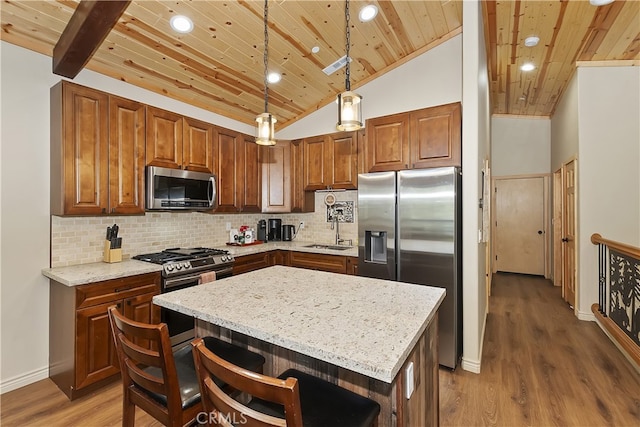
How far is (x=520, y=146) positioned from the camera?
627 cm

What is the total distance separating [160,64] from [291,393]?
10.6 feet

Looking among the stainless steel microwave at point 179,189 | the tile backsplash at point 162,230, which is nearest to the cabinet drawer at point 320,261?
the tile backsplash at point 162,230

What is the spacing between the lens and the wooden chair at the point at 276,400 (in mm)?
778

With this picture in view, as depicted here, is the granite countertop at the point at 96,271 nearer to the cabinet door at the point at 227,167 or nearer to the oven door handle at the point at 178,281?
the oven door handle at the point at 178,281

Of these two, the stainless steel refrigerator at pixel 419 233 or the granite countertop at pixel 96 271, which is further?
the stainless steel refrigerator at pixel 419 233

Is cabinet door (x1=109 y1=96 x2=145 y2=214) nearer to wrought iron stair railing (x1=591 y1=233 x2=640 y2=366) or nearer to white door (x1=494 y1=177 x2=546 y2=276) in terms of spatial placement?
wrought iron stair railing (x1=591 y1=233 x2=640 y2=366)

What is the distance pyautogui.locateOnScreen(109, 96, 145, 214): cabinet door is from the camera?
8.77ft

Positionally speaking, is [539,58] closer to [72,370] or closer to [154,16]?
[154,16]

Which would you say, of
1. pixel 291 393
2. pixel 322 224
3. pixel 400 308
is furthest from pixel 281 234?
pixel 291 393

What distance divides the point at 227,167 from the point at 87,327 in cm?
213

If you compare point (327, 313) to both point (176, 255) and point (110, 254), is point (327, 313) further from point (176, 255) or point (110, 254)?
point (110, 254)

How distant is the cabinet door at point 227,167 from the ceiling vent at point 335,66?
135 cm

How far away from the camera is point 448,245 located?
2.67m

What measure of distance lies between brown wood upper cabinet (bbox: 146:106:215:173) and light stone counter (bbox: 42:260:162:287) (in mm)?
982
